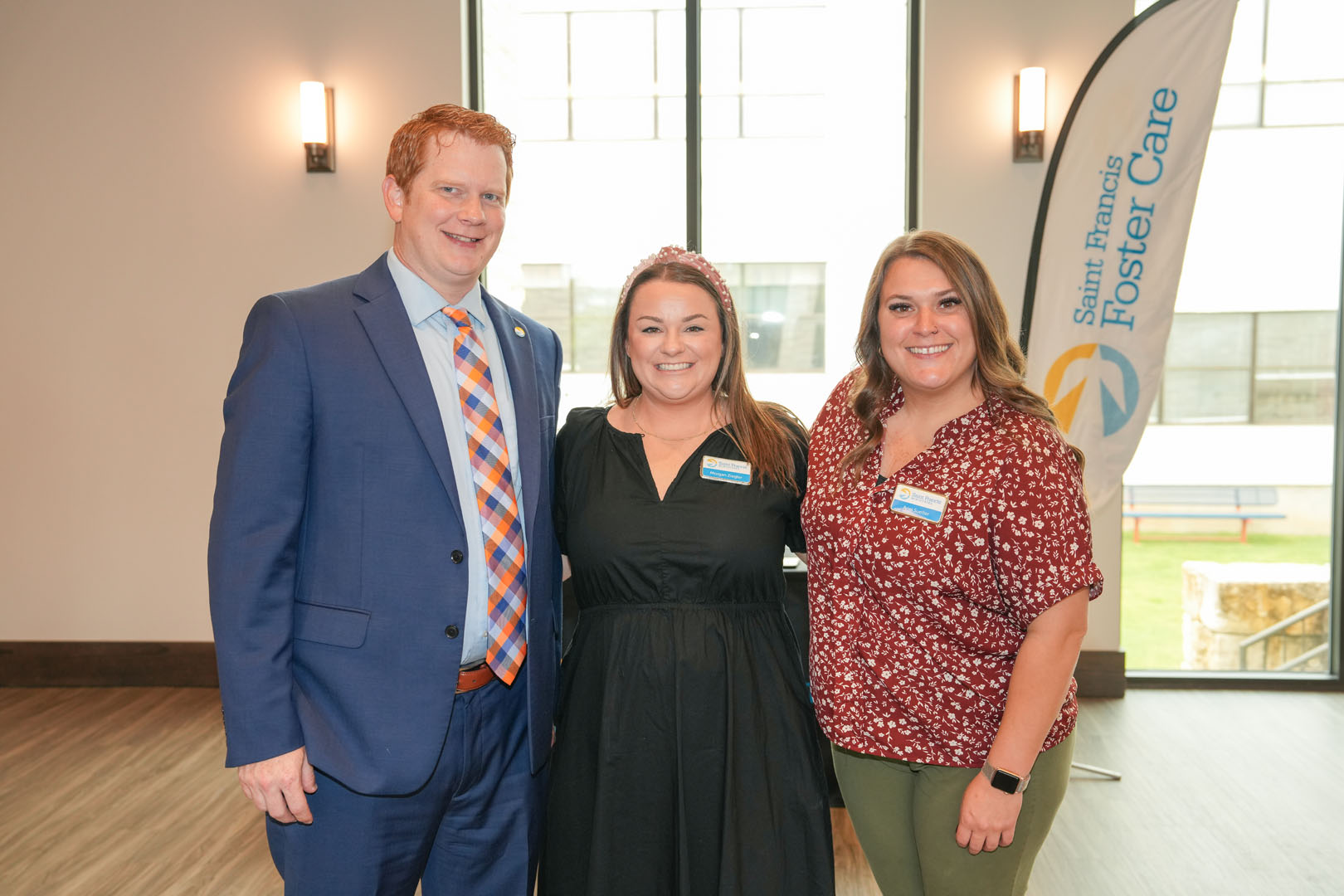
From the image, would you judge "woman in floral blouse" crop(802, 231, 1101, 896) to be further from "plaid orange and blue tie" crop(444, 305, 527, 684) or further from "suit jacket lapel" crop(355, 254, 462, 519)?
"suit jacket lapel" crop(355, 254, 462, 519)

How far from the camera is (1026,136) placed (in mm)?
4020

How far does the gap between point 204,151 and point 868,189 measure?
10.4 feet

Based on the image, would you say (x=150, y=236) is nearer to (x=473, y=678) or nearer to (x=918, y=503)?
(x=473, y=678)

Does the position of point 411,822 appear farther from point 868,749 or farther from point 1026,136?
point 1026,136

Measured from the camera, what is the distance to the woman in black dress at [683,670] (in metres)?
1.70

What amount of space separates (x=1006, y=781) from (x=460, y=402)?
1.13 metres

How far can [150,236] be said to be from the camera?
14.2 ft

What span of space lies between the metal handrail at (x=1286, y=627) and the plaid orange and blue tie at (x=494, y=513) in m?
4.19

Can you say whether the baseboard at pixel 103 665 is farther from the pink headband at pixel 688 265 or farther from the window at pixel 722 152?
the pink headband at pixel 688 265

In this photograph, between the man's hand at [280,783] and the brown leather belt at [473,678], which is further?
the brown leather belt at [473,678]

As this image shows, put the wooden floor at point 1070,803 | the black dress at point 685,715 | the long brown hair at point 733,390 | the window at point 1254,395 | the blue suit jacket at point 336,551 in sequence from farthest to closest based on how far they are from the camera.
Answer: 1. the window at point 1254,395
2. the wooden floor at point 1070,803
3. the long brown hair at point 733,390
4. the black dress at point 685,715
5. the blue suit jacket at point 336,551

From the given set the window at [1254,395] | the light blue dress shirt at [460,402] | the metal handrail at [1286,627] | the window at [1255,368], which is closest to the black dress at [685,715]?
the light blue dress shirt at [460,402]

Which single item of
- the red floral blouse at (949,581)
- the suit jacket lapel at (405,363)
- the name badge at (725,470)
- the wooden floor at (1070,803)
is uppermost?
the suit jacket lapel at (405,363)

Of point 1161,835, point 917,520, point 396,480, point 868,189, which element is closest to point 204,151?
point 868,189
